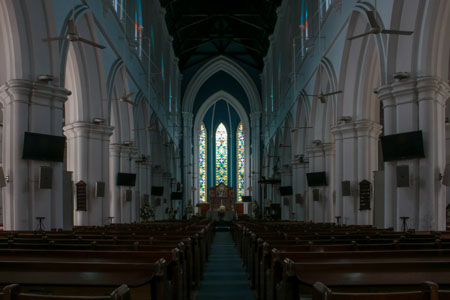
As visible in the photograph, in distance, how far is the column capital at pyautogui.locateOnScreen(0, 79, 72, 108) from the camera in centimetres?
1134

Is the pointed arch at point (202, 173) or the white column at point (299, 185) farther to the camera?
the pointed arch at point (202, 173)

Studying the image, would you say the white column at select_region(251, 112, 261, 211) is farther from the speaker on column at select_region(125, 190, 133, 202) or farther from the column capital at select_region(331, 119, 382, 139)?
the column capital at select_region(331, 119, 382, 139)

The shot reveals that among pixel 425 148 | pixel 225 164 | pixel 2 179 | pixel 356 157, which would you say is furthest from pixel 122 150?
pixel 225 164

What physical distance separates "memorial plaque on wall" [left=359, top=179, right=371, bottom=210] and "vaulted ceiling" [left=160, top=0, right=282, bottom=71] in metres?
19.4

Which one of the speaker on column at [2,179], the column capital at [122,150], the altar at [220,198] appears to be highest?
the column capital at [122,150]

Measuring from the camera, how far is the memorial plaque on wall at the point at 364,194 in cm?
1579

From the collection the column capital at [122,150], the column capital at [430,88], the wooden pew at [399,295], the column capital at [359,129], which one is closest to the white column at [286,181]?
the column capital at [122,150]

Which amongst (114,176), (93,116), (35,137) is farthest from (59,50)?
(114,176)

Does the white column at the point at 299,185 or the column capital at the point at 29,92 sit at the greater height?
the column capital at the point at 29,92

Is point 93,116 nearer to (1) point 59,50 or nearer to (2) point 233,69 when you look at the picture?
(1) point 59,50

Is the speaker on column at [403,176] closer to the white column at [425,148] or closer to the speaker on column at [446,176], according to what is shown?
the white column at [425,148]

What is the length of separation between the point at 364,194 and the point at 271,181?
46.6ft

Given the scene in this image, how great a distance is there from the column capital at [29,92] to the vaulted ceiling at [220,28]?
2093cm

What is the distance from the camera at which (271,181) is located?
3025 cm
